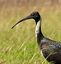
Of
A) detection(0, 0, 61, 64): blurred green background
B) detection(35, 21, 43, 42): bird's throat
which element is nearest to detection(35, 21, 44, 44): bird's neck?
detection(35, 21, 43, 42): bird's throat

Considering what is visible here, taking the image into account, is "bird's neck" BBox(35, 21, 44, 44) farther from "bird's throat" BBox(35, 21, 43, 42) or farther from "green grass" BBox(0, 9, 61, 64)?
"green grass" BBox(0, 9, 61, 64)

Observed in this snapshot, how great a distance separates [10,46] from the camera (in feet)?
47.2

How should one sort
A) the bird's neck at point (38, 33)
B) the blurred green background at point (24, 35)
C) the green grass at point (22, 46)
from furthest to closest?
the blurred green background at point (24, 35) → the green grass at point (22, 46) → the bird's neck at point (38, 33)

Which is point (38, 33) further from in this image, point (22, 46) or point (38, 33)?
point (22, 46)

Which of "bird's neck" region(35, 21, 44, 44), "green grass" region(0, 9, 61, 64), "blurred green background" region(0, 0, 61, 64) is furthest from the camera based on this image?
"blurred green background" region(0, 0, 61, 64)

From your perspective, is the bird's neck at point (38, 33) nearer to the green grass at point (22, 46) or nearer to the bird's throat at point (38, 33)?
the bird's throat at point (38, 33)

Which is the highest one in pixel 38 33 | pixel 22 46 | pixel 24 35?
pixel 38 33

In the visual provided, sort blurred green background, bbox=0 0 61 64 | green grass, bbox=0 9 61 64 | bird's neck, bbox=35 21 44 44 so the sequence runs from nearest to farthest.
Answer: bird's neck, bbox=35 21 44 44
green grass, bbox=0 9 61 64
blurred green background, bbox=0 0 61 64

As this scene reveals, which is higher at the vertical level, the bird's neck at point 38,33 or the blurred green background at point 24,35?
the bird's neck at point 38,33

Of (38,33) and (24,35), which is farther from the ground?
(38,33)

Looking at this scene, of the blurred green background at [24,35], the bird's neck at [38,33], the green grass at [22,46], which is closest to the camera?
the bird's neck at [38,33]

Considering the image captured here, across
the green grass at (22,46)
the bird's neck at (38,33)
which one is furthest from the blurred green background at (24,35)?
Answer: the bird's neck at (38,33)

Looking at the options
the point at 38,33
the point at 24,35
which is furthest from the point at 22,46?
the point at 24,35

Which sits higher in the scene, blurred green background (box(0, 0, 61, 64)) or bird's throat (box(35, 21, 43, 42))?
bird's throat (box(35, 21, 43, 42))
